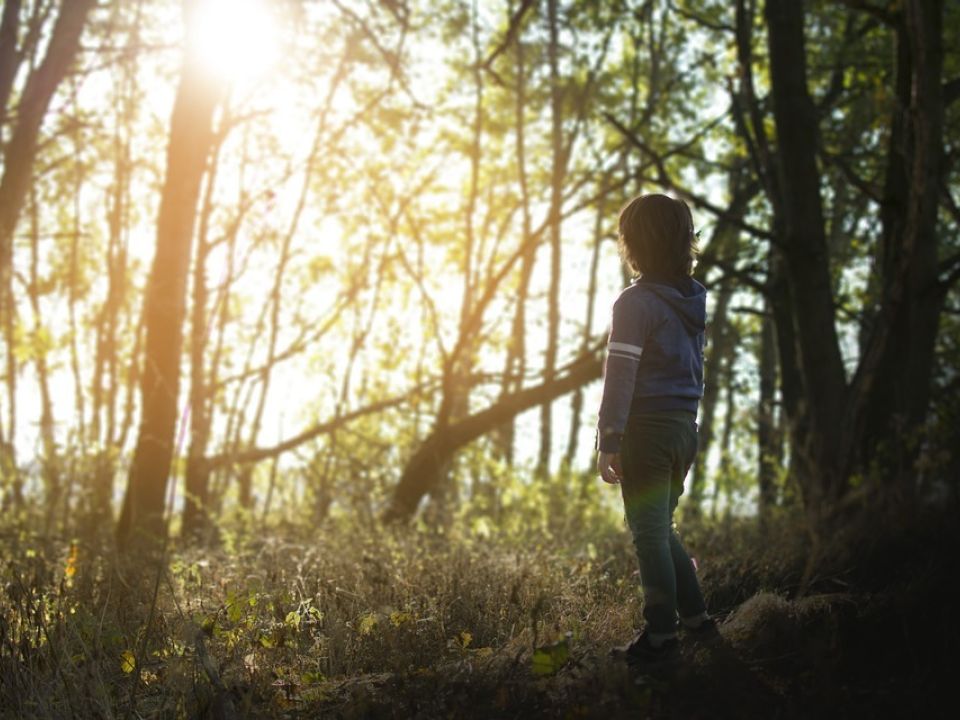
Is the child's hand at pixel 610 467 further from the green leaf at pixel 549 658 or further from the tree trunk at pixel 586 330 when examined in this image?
the tree trunk at pixel 586 330

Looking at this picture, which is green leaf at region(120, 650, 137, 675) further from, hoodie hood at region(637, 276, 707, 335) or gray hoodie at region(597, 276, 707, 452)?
hoodie hood at region(637, 276, 707, 335)

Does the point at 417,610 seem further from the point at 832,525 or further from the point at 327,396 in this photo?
the point at 327,396

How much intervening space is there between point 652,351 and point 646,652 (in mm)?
1171

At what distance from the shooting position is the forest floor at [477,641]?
3.13 m

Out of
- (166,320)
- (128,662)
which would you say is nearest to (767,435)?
(166,320)

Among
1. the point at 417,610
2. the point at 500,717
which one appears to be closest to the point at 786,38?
the point at 417,610

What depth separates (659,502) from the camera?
12.4 ft

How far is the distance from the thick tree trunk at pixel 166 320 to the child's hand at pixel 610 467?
6.28m

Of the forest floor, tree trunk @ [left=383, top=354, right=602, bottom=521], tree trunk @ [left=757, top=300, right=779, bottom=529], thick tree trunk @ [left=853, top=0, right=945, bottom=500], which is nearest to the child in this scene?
the forest floor

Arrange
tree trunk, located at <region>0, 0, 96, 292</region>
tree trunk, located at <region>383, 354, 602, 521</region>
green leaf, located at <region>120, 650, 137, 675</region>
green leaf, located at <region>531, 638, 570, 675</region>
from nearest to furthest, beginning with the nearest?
green leaf, located at <region>531, 638, 570, 675</region> → green leaf, located at <region>120, 650, 137, 675</region> → tree trunk, located at <region>0, 0, 96, 292</region> → tree trunk, located at <region>383, 354, 602, 521</region>

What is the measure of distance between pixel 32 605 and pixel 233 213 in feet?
49.5

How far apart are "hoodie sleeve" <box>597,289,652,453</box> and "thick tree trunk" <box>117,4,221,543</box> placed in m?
6.25

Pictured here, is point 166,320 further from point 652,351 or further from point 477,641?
point 652,351

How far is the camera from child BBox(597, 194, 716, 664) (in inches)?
148
